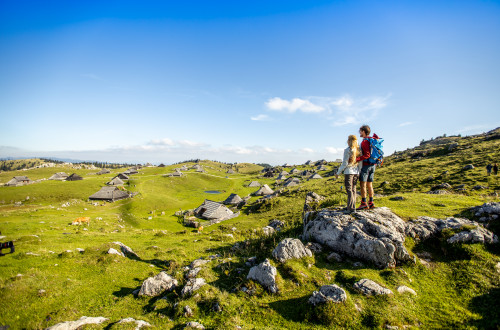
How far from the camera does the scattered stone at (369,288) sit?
833 centimetres

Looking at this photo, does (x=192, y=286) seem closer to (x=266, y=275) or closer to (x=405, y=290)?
(x=266, y=275)

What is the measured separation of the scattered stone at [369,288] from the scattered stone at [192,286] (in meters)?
7.26

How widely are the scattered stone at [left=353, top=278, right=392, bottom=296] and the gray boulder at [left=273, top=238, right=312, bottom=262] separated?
9.57 ft

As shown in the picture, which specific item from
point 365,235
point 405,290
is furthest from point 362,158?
point 405,290

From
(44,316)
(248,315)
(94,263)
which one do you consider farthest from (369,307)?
(94,263)

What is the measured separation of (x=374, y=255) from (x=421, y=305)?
2663mm

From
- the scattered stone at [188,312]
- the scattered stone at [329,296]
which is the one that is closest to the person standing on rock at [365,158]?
the scattered stone at [329,296]

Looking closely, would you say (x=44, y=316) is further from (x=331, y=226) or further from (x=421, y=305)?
(x=421, y=305)

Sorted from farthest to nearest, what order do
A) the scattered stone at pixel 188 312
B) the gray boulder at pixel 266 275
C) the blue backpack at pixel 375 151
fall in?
the blue backpack at pixel 375 151 < the gray boulder at pixel 266 275 < the scattered stone at pixel 188 312

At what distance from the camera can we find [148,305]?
9820mm

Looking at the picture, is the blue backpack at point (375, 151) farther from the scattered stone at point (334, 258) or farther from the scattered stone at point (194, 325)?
the scattered stone at point (194, 325)

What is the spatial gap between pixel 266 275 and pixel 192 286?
3.72 meters

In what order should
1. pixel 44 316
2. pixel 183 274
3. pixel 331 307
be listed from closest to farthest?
pixel 331 307
pixel 44 316
pixel 183 274

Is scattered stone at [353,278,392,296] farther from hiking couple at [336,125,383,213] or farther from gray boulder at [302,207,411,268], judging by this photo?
hiking couple at [336,125,383,213]
